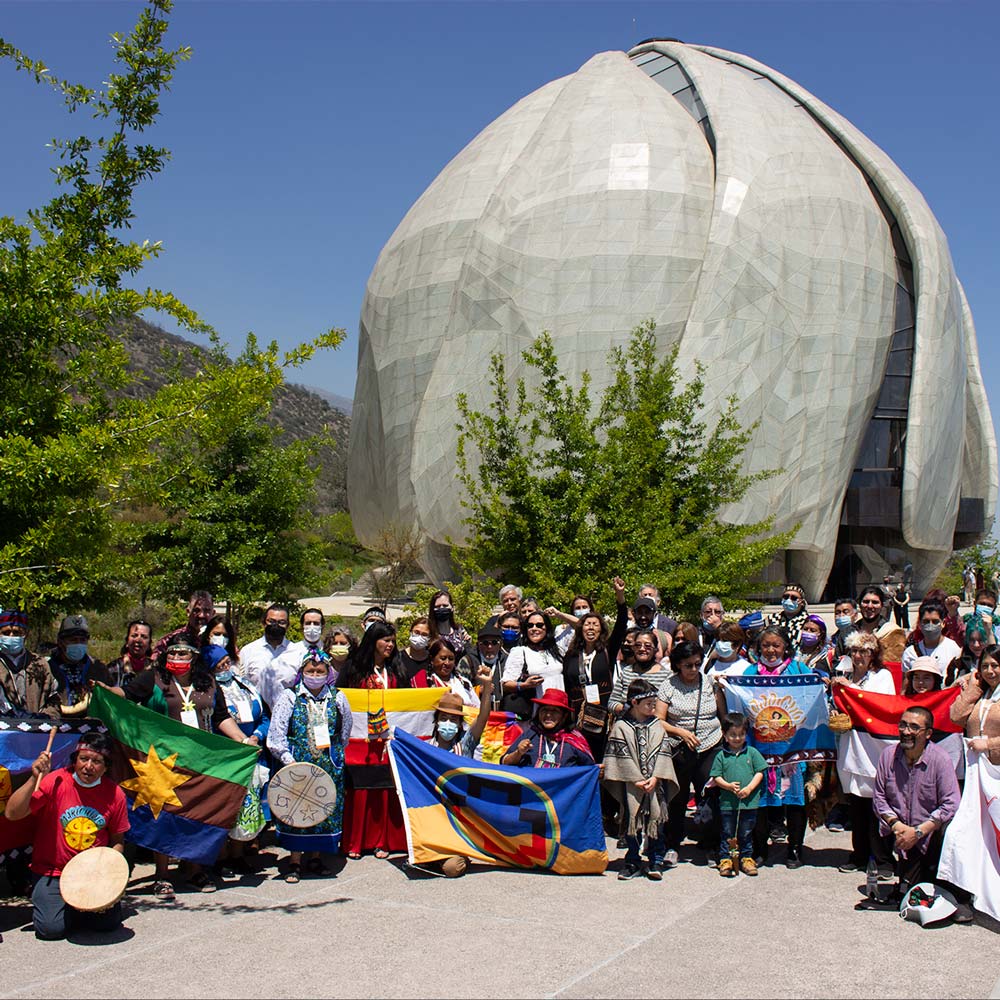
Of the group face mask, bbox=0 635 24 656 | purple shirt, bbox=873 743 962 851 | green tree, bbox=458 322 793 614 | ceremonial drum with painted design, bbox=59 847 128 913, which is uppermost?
green tree, bbox=458 322 793 614

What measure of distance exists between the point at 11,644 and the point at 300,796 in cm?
230

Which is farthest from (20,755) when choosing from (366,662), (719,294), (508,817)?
(719,294)

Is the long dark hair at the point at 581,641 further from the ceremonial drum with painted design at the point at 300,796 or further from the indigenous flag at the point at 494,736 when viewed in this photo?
the ceremonial drum with painted design at the point at 300,796

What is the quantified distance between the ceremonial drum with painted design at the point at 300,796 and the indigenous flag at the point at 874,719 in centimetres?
389

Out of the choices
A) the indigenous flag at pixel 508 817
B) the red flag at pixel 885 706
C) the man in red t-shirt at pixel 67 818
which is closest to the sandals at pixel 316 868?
the indigenous flag at pixel 508 817

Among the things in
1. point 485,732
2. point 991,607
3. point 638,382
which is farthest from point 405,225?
point 485,732

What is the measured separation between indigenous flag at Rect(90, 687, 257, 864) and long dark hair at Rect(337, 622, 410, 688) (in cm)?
128

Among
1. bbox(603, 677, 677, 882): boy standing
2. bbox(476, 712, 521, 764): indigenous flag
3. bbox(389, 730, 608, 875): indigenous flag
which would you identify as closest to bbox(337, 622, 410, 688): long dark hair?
bbox(476, 712, 521, 764): indigenous flag

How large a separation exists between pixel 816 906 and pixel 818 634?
3.14 meters

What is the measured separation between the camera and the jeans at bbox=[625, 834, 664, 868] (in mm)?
7742

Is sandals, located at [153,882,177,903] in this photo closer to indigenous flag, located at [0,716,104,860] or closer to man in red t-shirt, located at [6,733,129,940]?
man in red t-shirt, located at [6,733,129,940]

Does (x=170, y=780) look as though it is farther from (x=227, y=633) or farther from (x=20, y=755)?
(x=227, y=633)

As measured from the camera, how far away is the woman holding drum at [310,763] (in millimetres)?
7613

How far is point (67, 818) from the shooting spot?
6.54m
